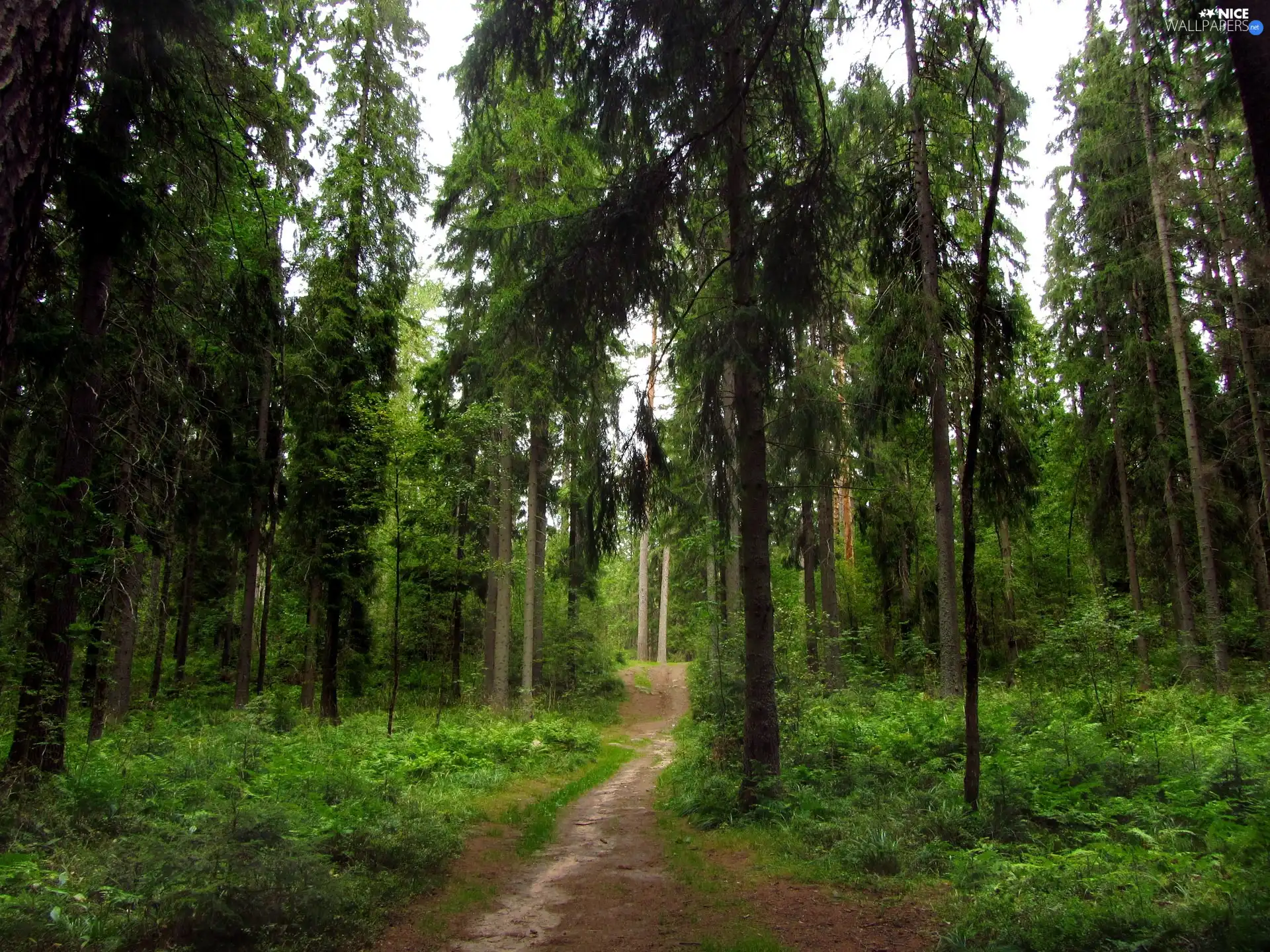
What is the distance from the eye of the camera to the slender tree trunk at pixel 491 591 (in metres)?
17.1

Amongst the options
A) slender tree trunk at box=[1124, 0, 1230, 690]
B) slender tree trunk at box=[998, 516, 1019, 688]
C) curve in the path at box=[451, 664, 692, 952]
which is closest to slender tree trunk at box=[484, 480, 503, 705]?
curve in the path at box=[451, 664, 692, 952]

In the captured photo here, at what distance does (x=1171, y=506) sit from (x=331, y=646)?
19103 mm

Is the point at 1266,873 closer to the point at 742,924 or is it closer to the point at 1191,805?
the point at 1191,805

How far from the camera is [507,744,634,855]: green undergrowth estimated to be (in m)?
8.40

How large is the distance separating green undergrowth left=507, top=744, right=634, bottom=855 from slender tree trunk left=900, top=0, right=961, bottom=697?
6221mm

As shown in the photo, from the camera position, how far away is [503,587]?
16719 millimetres

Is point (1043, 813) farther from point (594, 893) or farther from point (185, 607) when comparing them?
point (185, 607)

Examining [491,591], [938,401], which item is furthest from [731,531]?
[938,401]

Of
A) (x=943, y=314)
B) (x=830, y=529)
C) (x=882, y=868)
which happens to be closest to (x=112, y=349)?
(x=882, y=868)

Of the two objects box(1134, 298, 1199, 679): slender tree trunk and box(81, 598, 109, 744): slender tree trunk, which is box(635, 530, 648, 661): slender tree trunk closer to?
box(1134, 298, 1199, 679): slender tree trunk

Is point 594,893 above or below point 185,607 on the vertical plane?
below

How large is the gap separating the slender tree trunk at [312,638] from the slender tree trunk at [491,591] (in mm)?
3950

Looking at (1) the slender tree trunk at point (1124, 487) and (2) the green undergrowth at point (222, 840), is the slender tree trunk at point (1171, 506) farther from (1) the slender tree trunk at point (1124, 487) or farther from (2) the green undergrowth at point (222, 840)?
(2) the green undergrowth at point (222, 840)

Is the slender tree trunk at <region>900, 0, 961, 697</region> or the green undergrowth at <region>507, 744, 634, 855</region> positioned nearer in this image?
the green undergrowth at <region>507, 744, 634, 855</region>
